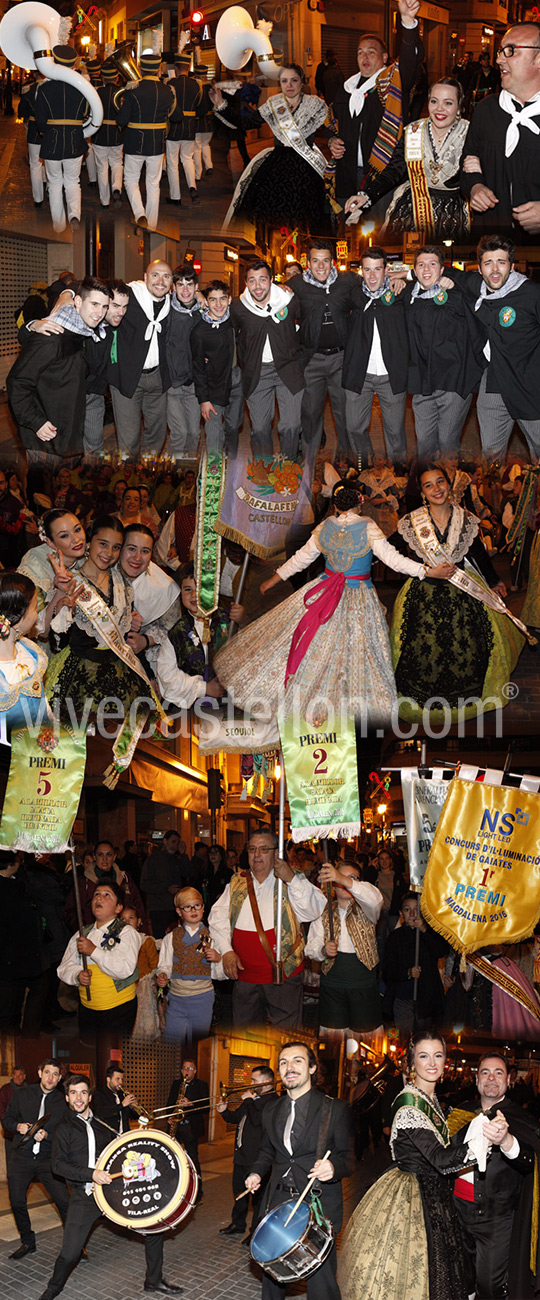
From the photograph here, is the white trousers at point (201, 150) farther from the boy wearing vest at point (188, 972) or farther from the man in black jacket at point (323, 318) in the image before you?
the boy wearing vest at point (188, 972)

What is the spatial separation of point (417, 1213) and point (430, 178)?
18.1 ft

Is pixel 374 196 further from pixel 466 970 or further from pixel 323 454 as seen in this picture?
pixel 466 970

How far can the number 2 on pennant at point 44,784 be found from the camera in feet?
29.2

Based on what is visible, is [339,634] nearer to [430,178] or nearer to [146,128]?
[430,178]

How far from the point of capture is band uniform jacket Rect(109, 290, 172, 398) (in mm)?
8375

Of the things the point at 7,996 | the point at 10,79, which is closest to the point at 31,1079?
the point at 7,996

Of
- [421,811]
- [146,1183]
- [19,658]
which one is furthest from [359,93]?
[146,1183]

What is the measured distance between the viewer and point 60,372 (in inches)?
328

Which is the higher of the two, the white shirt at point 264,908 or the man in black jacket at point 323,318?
the man in black jacket at point 323,318

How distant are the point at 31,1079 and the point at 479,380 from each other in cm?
485

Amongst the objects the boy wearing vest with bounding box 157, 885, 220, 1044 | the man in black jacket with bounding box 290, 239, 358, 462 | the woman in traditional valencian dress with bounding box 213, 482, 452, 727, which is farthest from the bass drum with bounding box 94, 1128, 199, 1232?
the man in black jacket with bounding box 290, 239, 358, 462

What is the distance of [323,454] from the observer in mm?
9312

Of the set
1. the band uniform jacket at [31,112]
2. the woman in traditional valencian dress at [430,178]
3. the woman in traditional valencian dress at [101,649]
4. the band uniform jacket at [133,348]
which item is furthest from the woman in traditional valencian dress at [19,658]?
the band uniform jacket at [31,112]

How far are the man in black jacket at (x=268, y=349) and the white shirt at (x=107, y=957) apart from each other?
302 cm
